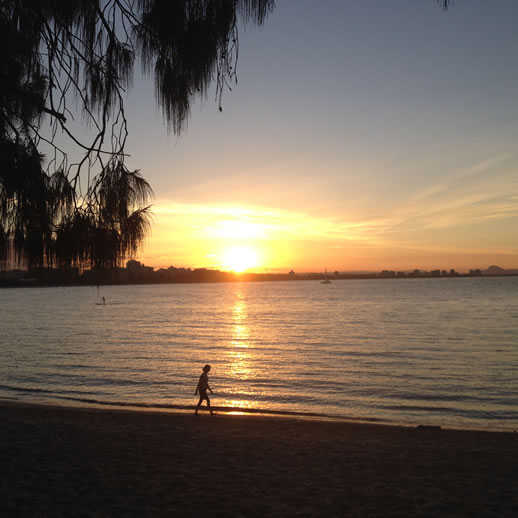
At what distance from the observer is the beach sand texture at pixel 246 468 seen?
671 cm

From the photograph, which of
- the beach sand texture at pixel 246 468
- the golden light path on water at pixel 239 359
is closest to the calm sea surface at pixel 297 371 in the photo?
the golden light path on water at pixel 239 359

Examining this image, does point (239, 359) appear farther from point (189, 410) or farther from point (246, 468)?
point (246, 468)

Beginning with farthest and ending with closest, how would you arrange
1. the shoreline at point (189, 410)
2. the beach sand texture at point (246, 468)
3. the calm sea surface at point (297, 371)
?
the calm sea surface at point (297, 371) → the shoreline at point (189, 410) → the beach sand texture at point (246, 468)

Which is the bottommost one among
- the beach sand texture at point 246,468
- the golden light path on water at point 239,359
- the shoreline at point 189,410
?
the golden light path on water at point 239,359

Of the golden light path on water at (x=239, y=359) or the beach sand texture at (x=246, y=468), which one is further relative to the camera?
the golden light path on water at (x=239, y=359)

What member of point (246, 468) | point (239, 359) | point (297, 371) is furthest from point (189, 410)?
point (239, 359)

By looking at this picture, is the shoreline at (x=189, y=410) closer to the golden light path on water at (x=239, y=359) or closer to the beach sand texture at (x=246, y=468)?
the golden light path on water at (x=239, y=359)

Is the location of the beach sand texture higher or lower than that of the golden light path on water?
higher

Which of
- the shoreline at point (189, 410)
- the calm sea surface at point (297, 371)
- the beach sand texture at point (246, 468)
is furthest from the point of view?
the calm sea surface at point (297, 371)

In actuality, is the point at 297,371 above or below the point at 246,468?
below

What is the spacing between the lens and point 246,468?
28.2ft

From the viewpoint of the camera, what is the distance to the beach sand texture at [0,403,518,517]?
6707 millimetres

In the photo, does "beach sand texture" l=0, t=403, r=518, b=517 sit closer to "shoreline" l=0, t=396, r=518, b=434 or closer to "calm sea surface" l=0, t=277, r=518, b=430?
"shoreline" l=0, t=396, r=518, b=434

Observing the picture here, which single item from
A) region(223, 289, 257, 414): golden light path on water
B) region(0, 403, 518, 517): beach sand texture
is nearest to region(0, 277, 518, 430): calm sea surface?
region(223, 289, 257, 414): golden light path on water
